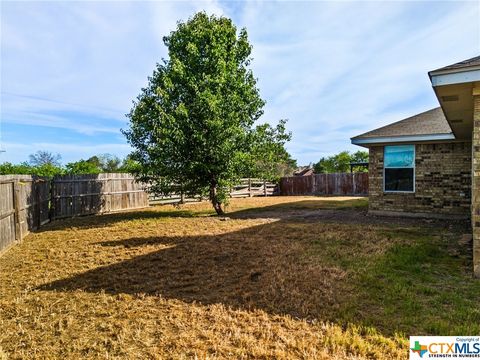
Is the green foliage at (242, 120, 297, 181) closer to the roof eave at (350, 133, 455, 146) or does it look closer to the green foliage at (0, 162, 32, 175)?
the roof eave at (350, 133, 455, 146)

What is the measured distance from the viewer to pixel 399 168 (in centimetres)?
1095

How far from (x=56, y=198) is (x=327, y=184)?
62.3 ft

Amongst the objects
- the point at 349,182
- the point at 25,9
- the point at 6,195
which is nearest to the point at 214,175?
the point at 6,195

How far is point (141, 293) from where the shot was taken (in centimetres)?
419

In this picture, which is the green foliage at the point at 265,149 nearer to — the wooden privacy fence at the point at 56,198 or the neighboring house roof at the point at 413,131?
the neighboring house roof at the point at 413,131

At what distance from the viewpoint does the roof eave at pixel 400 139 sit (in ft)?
32.3

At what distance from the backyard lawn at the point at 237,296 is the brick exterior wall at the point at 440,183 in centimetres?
287

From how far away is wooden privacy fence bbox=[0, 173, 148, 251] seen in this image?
24.0ft

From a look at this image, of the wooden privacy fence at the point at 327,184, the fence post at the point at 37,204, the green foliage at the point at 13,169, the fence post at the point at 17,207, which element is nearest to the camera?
the fence post at the point at 17,207

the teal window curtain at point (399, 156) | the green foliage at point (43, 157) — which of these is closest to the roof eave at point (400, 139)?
the teal window curtain at point (399, 156)

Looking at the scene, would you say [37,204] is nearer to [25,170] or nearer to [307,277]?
[25,170]

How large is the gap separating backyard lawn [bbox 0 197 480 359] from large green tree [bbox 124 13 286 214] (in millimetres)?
4149

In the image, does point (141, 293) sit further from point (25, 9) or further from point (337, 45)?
point (337, 45)

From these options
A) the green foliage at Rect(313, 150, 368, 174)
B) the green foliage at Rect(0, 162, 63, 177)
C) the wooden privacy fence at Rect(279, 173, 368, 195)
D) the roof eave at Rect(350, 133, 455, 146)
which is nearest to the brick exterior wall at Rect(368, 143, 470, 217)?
the roof eave at Rect(350, 133, 455, 146)
